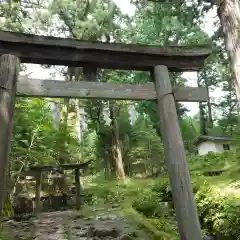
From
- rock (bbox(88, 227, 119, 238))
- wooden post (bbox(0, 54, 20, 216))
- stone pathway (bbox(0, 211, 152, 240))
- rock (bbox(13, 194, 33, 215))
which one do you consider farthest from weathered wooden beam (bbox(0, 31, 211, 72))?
rock (bbox(13, 194, 33, 215))

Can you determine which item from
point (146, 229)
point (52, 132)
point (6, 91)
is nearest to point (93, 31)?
point (52, 132)

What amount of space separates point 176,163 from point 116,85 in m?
1.56

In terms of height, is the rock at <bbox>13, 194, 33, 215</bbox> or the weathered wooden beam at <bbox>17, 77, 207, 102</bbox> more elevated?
the weathered wooden beam at <bbox>17, 77, 207, 102</bbox>

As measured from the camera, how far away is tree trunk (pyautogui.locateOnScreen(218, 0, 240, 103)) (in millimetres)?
5930

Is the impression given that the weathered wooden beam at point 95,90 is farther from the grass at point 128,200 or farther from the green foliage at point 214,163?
the green foliage at point 214,163

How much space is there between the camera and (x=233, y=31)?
6090 mm

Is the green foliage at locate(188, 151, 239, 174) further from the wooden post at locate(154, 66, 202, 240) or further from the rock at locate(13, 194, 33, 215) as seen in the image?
the wooden post at locate(154, 66, 202, 240)

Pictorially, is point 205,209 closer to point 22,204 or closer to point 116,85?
point 116,85

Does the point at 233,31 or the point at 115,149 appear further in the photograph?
the point at 115,149

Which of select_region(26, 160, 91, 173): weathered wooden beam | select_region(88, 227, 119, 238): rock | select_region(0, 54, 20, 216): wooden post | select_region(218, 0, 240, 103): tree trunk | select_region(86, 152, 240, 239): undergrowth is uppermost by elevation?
select_region(218, 0, 240, 103): tree trunk

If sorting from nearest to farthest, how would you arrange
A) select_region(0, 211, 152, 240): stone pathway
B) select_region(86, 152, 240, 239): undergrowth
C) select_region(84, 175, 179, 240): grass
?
select_region(86, 152, 240, 239): undergrowth < select_region(84, 175, 179, 240): grass < select_region(0, 211, 152, 240): stone pathway

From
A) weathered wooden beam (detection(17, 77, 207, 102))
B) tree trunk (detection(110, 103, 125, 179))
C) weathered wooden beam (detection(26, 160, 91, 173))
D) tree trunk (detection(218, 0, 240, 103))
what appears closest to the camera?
weathered wooden beam (detection(17, 77, 207, 102))

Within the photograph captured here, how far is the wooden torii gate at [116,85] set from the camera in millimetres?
3809

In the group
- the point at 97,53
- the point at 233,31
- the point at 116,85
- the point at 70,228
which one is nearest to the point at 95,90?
the point at 116,85
